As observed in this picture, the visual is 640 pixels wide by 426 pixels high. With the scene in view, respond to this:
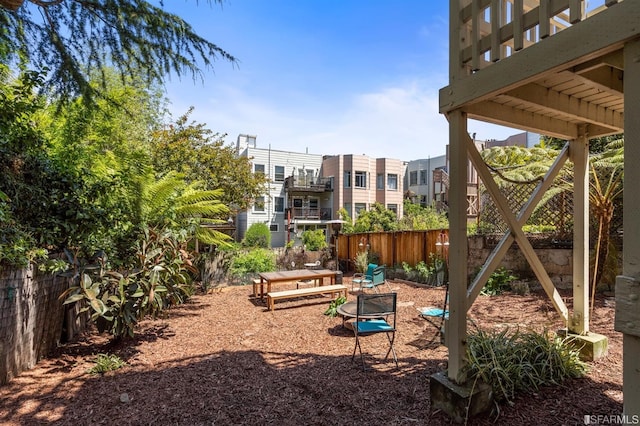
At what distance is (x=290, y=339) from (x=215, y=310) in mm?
2434

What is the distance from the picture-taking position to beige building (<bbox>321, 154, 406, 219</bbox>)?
25.7 metres

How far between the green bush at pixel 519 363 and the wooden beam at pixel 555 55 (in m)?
2.02

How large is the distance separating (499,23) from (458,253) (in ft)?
5.31

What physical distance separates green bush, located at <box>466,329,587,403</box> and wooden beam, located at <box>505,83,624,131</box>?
2.06 metres

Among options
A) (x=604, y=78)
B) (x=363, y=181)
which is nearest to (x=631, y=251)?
(x=604, y=78)

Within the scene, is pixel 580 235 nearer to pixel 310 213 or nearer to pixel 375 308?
pixel 375 308

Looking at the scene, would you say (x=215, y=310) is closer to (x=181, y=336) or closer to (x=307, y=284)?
(x=181, y=336)

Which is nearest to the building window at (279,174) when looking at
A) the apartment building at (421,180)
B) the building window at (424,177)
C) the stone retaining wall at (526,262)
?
the apartment building at (421,180)

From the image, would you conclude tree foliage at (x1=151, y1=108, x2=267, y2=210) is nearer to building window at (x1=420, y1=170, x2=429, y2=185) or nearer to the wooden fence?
the wooden fence

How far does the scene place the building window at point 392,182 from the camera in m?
26.6

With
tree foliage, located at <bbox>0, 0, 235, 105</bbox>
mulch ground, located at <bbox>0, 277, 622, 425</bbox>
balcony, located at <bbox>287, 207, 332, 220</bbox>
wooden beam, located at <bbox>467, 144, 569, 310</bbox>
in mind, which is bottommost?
mulch ground, located at <bbox>0, 277, 622, 425</bbox>

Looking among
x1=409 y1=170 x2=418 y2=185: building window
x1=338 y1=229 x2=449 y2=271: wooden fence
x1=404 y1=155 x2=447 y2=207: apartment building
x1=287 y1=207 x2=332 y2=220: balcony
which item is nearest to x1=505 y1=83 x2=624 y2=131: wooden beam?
x1=338 y1=229 x2=449 y2=271: wooden fence

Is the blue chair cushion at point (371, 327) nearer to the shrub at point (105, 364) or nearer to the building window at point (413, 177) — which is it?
the shrub at point (105, 364)

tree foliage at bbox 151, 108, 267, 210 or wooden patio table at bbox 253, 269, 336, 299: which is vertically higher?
tree foliage at bbox 151, 108, 267, 210
